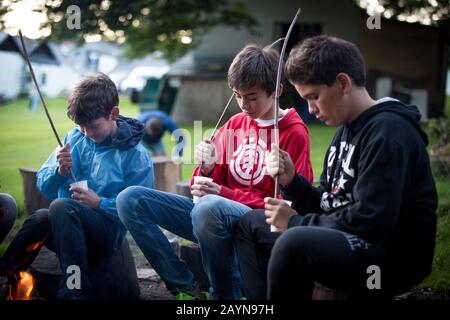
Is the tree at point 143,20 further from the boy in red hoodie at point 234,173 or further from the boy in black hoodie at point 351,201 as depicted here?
the boy in black hoodie at point 351,201

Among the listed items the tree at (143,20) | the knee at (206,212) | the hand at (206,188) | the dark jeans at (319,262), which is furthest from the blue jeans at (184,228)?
the tree at (143,20)

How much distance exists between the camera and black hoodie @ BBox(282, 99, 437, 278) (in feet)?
6.93

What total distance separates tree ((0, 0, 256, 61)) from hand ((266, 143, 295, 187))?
147 centimetres

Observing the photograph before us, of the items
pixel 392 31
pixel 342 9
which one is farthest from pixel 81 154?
pixel 392 31

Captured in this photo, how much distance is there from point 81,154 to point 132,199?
17.7 inches

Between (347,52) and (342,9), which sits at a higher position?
(342,9)

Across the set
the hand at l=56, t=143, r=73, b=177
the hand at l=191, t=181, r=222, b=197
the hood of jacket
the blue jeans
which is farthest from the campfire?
the hood of jacket

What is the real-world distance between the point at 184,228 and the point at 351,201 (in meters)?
0.83

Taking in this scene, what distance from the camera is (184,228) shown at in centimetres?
281

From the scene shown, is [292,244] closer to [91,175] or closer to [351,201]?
[351,201]

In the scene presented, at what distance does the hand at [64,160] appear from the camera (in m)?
2.85

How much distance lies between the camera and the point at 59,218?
272cm
